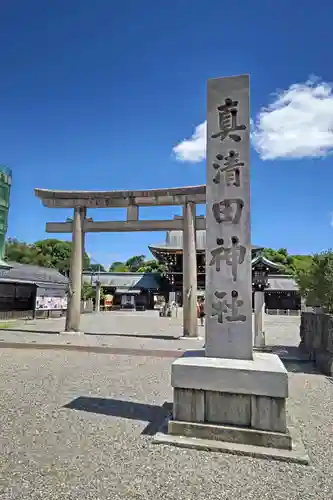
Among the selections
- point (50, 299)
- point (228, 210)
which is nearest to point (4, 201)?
point (228, 210)

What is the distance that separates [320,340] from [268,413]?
19.9 feet

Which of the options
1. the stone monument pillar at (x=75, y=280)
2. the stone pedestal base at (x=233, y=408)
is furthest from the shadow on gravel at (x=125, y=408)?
the stone monument pillar at (x=75, y=280)

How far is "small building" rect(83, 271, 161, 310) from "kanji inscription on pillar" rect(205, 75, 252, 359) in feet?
124

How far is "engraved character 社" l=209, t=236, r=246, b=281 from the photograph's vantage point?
4.54m

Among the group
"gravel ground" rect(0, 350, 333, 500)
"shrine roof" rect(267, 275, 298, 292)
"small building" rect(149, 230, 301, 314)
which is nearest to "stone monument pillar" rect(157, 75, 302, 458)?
"gravel ground" rect(0, 350, 333, 500)

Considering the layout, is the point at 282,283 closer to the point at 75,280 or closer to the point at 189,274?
the point at 189,274

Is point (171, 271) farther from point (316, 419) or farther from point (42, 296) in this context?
point (316, 419)

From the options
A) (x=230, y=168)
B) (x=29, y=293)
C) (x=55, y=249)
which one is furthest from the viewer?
(x=55, y=249)

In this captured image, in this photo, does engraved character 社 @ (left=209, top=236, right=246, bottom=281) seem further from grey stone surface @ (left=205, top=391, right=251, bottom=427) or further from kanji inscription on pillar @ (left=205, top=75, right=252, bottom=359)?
grey stone surface @ (left=205, top=391, right=251, bottom=427)

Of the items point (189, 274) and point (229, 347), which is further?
point (189, 274)

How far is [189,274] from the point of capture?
566 inches

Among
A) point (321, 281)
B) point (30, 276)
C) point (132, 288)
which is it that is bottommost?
point (132, 288)

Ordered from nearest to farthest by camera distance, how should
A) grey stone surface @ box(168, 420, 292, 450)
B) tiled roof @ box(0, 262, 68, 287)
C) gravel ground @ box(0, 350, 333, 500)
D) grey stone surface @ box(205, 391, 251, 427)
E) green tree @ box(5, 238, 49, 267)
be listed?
gravel ground @ box(0, 350, 333, 500) → grey stone surface @ box(168, 420, 292, 450) → grey stone surface @ box(205, 391, 251, 427) → tiled roof @ box(0, 262, 68, 287) → green tree @ box(5, 238, 49, 267)

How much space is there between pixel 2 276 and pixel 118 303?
81.2 ft
